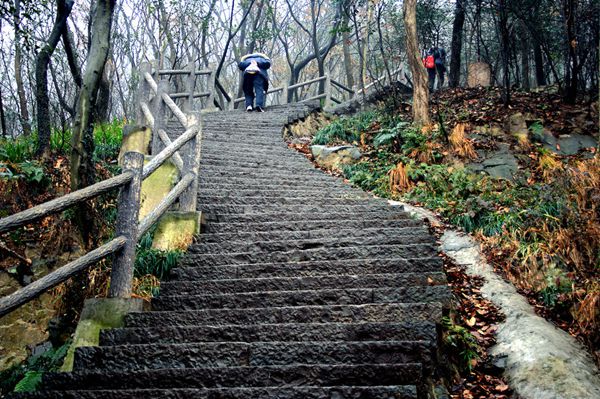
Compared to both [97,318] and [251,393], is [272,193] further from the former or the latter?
[251,393]

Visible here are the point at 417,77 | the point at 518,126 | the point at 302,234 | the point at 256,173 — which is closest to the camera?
the point at 302,234

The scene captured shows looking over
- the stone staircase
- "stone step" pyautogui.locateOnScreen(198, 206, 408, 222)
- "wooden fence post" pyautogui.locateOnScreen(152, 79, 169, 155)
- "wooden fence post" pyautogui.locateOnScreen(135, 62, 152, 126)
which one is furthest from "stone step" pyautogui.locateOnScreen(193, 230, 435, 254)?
"wooden fence post" pyautogui.locateOnScreen(135, 62, 152, 126)

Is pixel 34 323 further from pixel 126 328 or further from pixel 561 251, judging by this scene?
pixel 561 251

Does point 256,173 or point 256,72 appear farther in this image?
point 256,72

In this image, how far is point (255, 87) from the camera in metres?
14.1

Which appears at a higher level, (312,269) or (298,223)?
(298,223)

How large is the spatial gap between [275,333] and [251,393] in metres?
0.78

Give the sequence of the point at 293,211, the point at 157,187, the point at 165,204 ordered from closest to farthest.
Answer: the point at 165,204, the point at 293,211, the point at 157,187

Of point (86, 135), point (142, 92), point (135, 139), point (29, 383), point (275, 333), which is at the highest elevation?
point (142, 92)

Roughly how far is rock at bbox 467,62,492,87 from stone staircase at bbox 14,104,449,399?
14206 mm

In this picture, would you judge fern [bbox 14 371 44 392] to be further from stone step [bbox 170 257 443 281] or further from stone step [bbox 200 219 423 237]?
stone step [bbox 200 219 423 237]

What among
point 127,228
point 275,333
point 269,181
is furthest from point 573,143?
point 127,228

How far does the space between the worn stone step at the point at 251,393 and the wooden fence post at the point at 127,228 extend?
121cm

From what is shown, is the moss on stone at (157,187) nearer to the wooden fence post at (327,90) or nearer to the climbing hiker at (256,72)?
the climbing hiker at (256,72)
